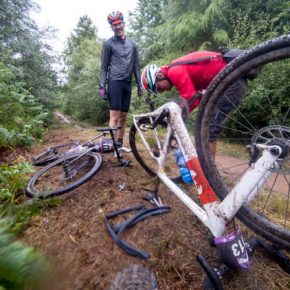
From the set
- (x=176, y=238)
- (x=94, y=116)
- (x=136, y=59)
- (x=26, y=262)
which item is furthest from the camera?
(x=94, y=116)

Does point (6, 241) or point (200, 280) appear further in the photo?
point (200, 280)

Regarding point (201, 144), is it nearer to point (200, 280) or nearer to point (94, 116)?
point (200, 280)

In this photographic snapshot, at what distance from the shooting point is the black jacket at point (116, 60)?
11.9ft

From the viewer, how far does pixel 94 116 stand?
1188cm

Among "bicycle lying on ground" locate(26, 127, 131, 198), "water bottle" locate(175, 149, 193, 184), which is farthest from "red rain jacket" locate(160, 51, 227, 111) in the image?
"bicycle lying on ground" locate(26, 127, 131, 198)

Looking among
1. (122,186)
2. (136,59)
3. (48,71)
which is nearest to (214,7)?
(136,59)

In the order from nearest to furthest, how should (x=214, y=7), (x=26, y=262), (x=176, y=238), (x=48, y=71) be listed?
(x=26, y=262), (x=176, y=238), (x=214, y=7), (x=48, y=71)

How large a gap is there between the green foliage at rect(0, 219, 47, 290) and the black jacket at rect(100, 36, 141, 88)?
315 centimetres

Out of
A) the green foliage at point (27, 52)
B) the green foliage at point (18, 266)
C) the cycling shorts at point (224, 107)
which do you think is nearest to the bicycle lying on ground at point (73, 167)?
the cycling shorts at point (224, 107)

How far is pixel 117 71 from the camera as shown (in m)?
3.63

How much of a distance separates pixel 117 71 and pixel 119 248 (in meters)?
2.78

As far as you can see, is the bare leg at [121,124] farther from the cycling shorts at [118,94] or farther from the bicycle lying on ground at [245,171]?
the bicycle lying on ground at [245,171]

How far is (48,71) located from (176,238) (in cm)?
903

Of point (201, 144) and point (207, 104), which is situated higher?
point (207, 104)
